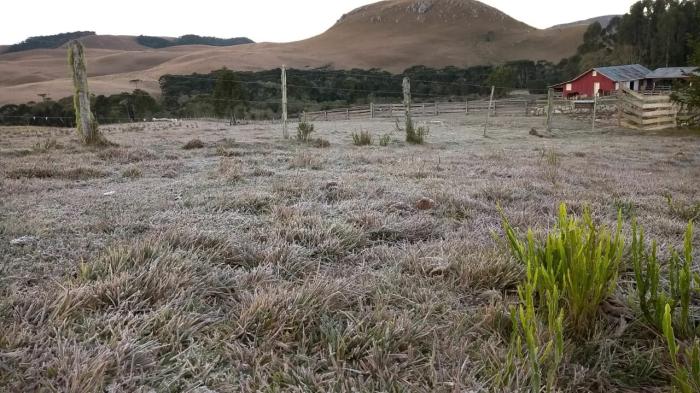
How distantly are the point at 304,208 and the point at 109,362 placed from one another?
2.33 meters

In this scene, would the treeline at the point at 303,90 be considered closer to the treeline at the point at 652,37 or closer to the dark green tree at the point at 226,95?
the dark green tree at the point at 226,95

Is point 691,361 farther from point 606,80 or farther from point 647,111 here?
point 606,80

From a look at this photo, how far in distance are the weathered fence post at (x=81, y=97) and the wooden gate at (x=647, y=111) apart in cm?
2200

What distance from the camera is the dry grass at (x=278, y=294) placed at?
4.64 feet

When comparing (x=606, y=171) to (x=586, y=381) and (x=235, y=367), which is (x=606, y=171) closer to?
(x=586, y=381)

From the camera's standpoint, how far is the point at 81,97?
8875 millimetres

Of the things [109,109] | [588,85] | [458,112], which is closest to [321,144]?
[458,112]

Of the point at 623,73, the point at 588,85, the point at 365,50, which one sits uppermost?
the point at 365,50

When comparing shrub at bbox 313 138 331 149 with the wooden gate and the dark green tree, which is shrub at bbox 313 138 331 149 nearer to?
the wooden gate

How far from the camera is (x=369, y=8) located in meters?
168

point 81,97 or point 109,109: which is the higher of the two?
point 109,109

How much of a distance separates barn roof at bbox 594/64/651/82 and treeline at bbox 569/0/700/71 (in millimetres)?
16245

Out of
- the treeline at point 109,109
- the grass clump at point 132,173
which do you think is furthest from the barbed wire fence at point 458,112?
the grass clump at point 132,173

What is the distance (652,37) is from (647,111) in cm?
5802
